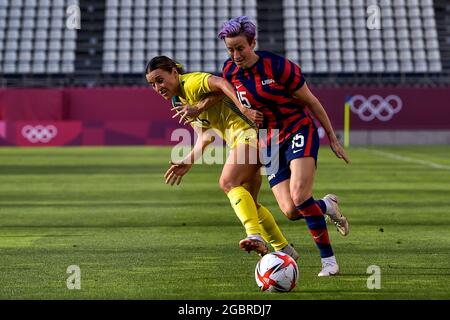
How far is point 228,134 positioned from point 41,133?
29.7 metres

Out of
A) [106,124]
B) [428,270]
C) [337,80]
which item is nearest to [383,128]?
[337,80]

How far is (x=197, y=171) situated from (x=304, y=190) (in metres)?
16.5

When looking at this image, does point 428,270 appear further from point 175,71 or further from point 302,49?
point 302,49

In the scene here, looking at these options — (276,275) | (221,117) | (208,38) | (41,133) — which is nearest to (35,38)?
(208,38)

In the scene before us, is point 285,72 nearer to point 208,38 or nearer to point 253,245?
point 253,245

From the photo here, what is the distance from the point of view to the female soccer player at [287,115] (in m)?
8.74

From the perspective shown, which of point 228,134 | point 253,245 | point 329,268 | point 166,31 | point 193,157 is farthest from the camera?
point 166,31

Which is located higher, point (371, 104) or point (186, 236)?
point (371, 104)

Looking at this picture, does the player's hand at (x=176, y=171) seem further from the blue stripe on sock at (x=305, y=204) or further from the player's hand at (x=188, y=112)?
the blue stripe on sock at (x=305, y=204)

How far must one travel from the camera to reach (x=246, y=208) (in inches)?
348

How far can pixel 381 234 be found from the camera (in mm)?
12305

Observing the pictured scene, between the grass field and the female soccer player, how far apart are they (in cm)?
52

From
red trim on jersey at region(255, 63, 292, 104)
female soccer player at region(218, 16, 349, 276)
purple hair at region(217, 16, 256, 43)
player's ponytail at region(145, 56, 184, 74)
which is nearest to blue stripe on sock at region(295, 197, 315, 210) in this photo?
female soccer player at region(218, 16, 349, 276)

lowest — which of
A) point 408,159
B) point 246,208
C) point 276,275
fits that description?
point 276,275
